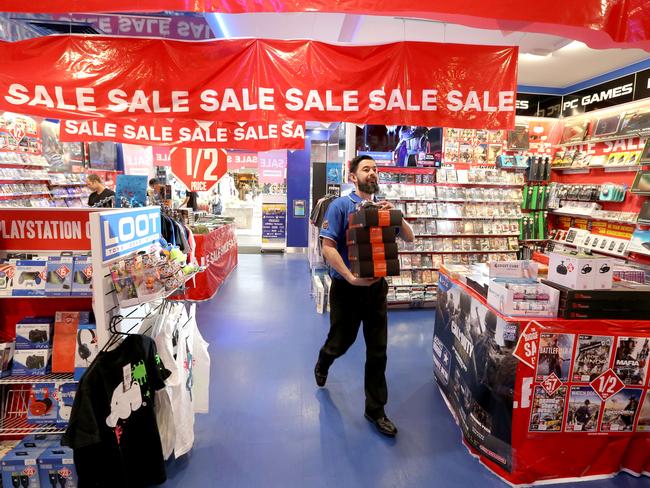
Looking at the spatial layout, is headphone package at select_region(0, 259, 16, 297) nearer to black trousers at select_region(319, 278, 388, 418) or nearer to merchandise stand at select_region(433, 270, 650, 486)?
black trousers at select_region(319, 278, 388, 418)

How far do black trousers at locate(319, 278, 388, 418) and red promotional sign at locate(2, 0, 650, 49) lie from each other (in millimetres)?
1816

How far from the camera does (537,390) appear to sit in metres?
2.46

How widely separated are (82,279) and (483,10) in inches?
108

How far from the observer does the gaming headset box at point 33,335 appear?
7.48ft

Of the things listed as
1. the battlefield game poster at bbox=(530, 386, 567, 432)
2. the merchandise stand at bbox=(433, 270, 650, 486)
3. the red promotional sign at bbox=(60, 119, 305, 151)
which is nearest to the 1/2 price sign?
the red promotional sign at bbox=(60, 119, 305, 151)

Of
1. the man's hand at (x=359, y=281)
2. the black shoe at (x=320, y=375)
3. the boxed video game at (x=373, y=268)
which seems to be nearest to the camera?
the boxed video game at (x=373, y=268)

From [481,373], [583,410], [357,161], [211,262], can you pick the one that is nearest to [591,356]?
[583,410]

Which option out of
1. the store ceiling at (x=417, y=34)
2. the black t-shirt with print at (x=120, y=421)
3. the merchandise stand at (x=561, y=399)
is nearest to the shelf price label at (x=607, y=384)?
the merchandise stand at (x=561, y=399)

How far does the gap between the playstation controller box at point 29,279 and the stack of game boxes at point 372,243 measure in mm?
1928

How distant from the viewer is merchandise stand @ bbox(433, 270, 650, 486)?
2.44 meters

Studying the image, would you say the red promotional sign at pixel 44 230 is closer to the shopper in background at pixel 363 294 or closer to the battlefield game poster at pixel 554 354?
the shopper in background at pixel 363 294

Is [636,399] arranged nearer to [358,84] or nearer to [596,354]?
[596,354]

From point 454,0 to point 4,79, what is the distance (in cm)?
289

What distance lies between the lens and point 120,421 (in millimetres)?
2109
